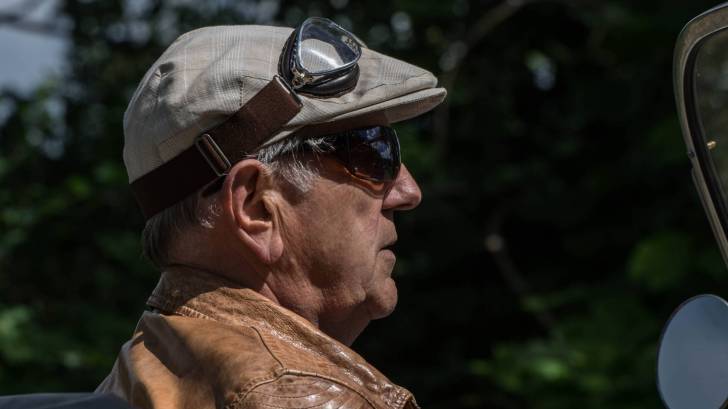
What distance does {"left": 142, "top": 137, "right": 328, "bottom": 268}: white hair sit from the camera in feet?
→ 5.00

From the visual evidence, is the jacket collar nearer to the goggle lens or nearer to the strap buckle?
the strap buckle

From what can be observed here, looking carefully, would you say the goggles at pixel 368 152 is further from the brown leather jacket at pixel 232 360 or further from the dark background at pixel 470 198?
the dark background at pixel 470 198

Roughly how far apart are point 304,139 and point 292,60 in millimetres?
112

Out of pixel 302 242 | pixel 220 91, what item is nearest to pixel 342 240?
pixel 302 242

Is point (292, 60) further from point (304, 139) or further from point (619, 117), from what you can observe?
point (619, 117)

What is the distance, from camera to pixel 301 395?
4.19 ft

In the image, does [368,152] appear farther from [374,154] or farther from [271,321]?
[271,321]

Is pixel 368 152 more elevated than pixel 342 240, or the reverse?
pixel 368 152

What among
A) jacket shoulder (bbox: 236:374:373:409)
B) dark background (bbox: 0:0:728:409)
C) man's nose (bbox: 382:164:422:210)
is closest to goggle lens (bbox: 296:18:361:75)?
man's nose (bbox: 382:164:422:210)

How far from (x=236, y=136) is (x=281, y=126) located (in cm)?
6

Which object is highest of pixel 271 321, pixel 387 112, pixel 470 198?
pixel 387 112

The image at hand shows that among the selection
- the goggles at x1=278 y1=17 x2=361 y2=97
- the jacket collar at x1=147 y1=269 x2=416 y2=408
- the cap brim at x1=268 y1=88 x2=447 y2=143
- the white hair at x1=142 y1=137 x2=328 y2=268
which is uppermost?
the goggles at x1=278 y1=17 x2=361 y2=97

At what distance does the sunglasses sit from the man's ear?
A: 4.2 inches

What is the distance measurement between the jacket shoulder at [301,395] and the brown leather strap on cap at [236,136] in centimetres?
35
